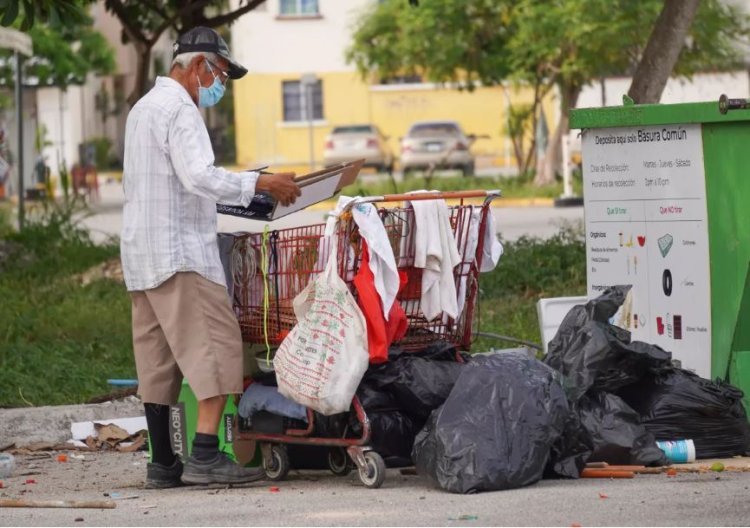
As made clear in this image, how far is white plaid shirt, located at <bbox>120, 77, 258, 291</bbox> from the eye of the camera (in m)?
6.74

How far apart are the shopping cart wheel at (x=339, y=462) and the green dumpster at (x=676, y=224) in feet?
5.47

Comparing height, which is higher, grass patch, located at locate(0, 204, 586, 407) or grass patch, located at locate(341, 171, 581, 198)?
grass patch, located at locate(341, 171, 581, 198)

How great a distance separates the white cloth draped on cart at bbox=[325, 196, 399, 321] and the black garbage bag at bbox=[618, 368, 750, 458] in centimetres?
143

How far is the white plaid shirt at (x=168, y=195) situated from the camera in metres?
6.74

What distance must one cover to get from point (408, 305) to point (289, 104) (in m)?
41.3

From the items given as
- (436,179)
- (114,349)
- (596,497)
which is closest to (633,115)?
(596,497)

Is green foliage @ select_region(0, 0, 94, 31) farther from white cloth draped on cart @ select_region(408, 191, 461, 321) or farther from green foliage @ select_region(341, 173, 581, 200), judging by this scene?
green foliage @ select_region(341, 173, 581, 200)

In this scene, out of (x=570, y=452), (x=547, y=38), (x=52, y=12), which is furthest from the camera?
(x=547, y=38)

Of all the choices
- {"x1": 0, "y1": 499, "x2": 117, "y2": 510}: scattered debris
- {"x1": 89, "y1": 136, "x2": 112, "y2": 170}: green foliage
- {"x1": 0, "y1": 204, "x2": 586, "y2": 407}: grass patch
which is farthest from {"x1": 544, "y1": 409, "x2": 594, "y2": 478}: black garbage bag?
{"x1": 89, "y1": 136, "x2": 112, "y2": 170}: green foliage

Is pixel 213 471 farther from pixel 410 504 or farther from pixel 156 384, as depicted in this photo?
pixel 410 504

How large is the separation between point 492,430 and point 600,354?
86 cm

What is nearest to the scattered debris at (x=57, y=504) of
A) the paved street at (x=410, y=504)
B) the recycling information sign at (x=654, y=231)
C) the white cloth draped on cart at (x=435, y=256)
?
the paved street at (x=410, y=504)

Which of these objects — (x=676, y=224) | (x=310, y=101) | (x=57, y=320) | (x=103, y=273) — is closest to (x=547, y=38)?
(x=103, y=273)

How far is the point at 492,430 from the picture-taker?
21.5 ft
